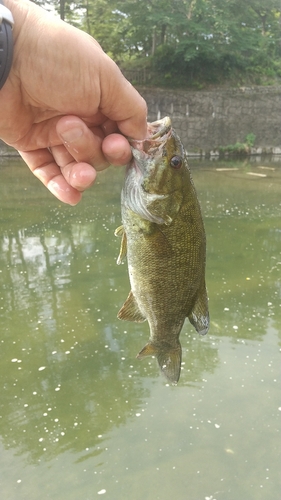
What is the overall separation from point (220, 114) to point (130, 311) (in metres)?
23.4

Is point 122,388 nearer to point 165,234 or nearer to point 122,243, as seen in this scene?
point 122,243

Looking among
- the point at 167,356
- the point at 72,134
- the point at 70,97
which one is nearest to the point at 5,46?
the point at 70,97

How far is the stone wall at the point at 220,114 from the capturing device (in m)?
23.4

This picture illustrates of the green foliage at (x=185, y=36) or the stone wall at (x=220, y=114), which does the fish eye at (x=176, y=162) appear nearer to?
the stone wall at (x=220, y=114)

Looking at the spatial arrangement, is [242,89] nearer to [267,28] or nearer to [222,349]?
[267,28]

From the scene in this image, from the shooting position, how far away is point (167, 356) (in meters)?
2.23

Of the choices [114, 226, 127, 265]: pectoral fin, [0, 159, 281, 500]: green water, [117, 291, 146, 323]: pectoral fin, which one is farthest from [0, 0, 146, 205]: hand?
[0, 159, 281, 500]: green water

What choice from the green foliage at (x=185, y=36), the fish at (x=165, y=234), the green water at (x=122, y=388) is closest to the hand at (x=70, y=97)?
the fish at (x=165, y=234)

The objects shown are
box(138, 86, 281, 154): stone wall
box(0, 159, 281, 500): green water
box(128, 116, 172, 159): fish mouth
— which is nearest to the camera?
box(128, 116, 172, 159): fish mouth

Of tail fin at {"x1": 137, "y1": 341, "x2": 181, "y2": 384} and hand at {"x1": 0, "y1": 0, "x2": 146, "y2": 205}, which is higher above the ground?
hand at {"x1": 0, "y1": 0, "x2": 146, "y2": 205}

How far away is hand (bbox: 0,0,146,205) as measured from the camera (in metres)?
→ 1.80

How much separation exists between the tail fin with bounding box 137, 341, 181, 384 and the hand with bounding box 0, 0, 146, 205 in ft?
2.93

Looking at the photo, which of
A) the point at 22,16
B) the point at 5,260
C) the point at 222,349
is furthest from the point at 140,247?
the point at 5,260

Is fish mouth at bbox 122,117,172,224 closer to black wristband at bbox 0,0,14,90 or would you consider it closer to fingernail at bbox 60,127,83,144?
fingernail at bbox 60,127,83,144
